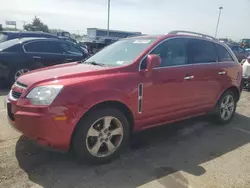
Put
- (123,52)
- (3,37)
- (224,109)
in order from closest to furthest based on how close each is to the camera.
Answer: (123,52) < (224,109) < (3,37)

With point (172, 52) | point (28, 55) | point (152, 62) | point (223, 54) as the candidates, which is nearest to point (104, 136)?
point (152, 62)

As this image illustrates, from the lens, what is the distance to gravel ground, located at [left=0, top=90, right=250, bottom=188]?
296 cm

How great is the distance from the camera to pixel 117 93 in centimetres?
324

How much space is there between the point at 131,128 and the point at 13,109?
1561 mm

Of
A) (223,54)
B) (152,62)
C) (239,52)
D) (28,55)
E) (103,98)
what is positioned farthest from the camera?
(239,52)

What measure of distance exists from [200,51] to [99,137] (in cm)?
245

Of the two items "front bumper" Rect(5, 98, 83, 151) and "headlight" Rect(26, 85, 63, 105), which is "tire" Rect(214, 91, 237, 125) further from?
"headlight" Rect(26, 85, 63, 105)

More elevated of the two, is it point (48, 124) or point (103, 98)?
point (103, 98)

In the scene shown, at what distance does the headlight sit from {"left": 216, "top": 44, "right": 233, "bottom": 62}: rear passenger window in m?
3.28

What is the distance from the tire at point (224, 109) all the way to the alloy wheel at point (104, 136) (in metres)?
2.41

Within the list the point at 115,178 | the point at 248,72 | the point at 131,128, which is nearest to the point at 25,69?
the point at 131,128

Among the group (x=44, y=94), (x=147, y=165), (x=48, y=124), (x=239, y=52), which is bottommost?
(x=147, y=165)

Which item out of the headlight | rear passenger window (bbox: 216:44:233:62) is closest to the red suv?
the headlight

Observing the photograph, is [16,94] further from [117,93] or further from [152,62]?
[152,62]
